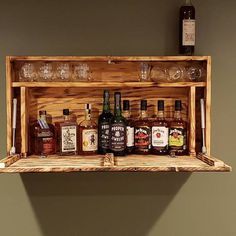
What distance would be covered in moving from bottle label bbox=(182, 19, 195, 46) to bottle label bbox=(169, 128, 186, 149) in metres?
0.43

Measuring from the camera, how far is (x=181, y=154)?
6.39ft

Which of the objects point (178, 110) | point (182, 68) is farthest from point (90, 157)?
point (182, 68)

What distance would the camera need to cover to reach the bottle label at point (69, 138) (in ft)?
6.33

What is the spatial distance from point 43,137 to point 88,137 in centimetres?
22

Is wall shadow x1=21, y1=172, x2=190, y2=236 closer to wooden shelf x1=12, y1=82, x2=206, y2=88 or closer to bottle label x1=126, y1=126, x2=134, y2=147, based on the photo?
bottle label x1=126, y1=126, x2=134, y2=147

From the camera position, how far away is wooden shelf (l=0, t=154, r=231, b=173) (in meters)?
1.62

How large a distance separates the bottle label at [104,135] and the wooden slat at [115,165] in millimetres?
65

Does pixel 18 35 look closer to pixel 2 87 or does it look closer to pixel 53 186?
pixel 2 87

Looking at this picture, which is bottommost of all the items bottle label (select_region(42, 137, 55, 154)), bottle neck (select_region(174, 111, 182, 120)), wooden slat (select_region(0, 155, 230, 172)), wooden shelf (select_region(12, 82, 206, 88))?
wooden slat (select_region(0, 155, 230, 172))

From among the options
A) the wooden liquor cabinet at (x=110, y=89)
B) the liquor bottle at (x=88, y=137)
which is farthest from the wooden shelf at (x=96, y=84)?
the liquor bottle at (x=88, y=137)

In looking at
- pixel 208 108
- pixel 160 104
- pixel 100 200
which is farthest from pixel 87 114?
pixel 208 108

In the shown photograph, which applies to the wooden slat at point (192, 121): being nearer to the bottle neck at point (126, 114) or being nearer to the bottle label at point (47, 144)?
the bottle neck at point (126, 114)

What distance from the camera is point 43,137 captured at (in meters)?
1.94

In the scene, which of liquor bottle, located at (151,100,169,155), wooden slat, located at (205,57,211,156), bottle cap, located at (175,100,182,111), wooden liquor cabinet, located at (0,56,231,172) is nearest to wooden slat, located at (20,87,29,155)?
wooden liquor cabinet, located at (0,56,231,172)
